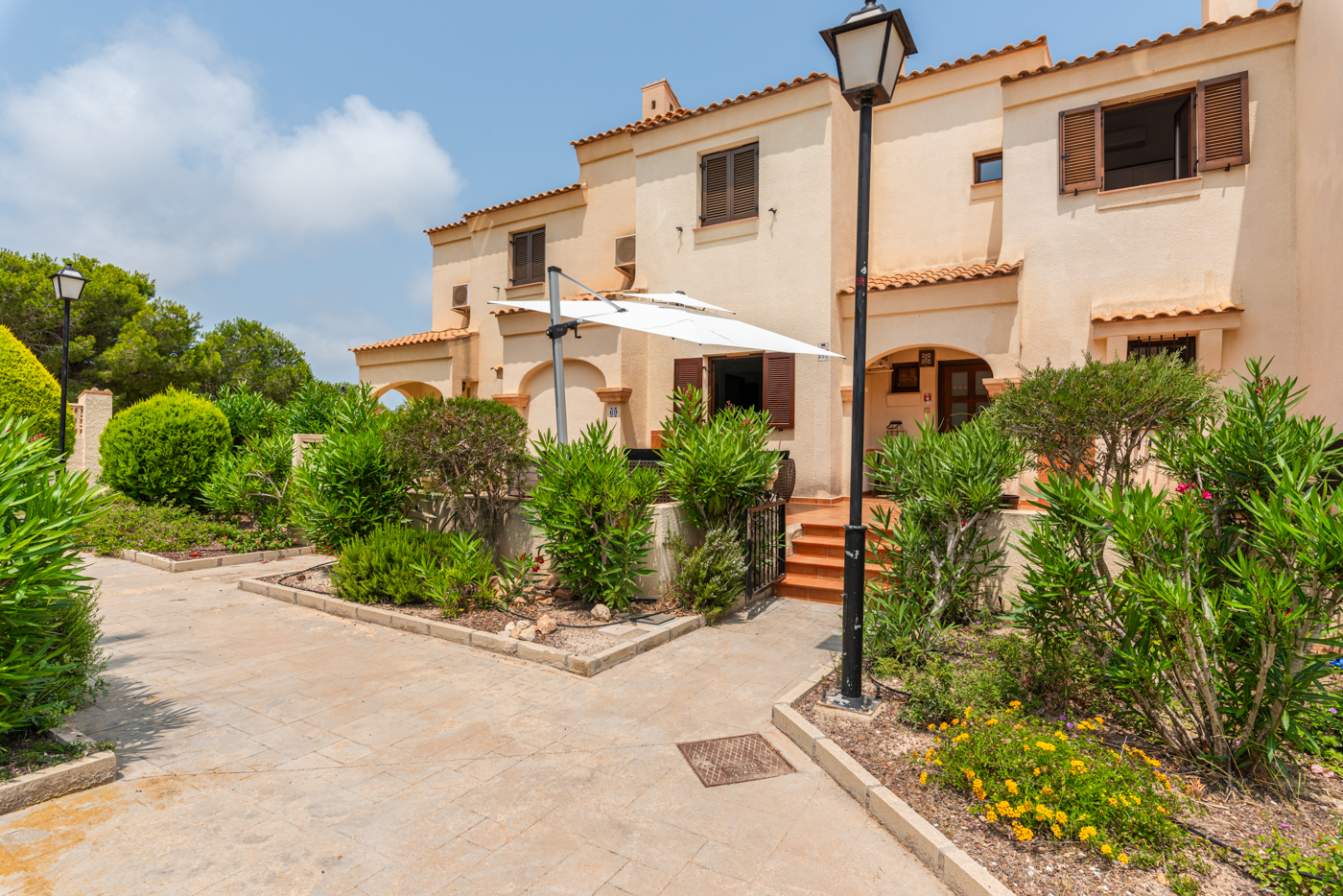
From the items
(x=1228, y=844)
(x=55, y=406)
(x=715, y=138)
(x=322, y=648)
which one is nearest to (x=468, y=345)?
(x=715, y=138)

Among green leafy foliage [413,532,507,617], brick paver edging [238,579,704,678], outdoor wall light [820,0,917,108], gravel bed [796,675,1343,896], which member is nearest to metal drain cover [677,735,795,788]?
gravel bed [796,675,1343,896]

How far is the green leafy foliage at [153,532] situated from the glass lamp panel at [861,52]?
37.0 feet

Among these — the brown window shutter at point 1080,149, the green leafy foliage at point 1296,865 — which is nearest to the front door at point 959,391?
the brown window shutter at point 1080,149

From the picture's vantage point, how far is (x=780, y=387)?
459 inches

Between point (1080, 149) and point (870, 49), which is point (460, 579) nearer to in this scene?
point (870, 49)

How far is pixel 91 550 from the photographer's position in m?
10.9

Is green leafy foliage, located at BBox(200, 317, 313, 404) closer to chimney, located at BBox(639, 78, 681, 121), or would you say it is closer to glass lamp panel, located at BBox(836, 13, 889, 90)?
chimney, located at BBox(639, 78, 681, 121)

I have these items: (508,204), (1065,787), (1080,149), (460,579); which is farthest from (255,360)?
(1065,787)

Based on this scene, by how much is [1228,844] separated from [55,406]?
22.6 meters

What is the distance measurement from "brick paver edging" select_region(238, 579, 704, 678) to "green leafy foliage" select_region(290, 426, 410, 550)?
88cm

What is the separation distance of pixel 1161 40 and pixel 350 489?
12851 mm

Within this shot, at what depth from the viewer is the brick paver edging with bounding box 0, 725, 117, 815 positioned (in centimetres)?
336

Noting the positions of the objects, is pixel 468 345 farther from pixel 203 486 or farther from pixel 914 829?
pixel 914 829

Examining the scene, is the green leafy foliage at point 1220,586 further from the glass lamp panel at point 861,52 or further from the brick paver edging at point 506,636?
the brick paver edging at point 506,636
